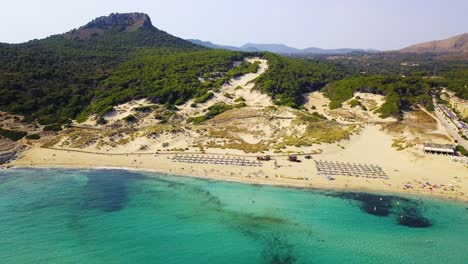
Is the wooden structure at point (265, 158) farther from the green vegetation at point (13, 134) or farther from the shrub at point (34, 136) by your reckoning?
the green vegetation at point (13, 134)

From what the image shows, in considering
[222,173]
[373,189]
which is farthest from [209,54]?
[373,189]

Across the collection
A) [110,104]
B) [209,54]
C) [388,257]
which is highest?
[209,54]

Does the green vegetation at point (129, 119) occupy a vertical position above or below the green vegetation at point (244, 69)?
below

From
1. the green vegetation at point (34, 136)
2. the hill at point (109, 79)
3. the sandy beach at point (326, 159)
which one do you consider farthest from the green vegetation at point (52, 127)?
the sandy beach at point (326, 159)

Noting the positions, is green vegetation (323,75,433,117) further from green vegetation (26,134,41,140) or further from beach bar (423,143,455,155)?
green vegetation (26,134,41,140)

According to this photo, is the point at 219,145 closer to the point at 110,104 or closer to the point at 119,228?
the point at 119,228

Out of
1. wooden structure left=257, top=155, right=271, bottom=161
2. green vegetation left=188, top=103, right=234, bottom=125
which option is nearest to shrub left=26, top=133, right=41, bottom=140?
green vegetation left=188, top=103, right=234, bottom=125
